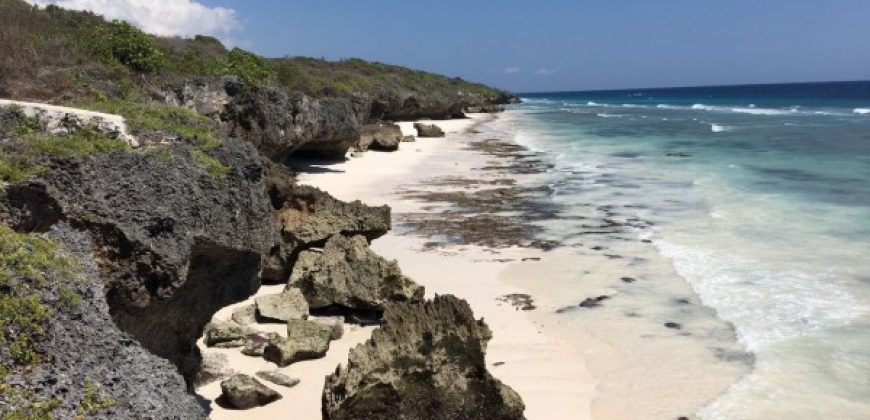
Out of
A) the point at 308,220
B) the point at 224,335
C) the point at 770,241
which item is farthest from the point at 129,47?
the point at 770,241

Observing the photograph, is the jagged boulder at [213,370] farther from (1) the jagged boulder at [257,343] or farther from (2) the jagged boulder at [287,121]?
(2) the jagged boulder at [287,121]

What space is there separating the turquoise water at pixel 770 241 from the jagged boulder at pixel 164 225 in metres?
→ 5.99

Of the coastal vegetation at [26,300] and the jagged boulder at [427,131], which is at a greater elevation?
the coastal vegetation at [26,300]

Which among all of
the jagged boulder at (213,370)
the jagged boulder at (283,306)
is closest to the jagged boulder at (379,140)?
the jagged boulder at (283,306)

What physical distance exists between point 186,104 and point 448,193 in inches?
370

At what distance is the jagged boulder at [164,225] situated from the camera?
5.44m

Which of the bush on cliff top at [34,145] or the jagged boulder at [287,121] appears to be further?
the jagged boulder at [287,121]

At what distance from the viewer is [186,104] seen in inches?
840

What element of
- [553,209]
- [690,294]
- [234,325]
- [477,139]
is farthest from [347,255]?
[477,139]

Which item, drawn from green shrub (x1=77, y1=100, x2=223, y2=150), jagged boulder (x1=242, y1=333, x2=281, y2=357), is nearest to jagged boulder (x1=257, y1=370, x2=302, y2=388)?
jagged boulder (x1=242, y1=333, x2=281, y2=357)

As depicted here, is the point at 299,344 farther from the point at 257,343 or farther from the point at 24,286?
the point at 24,286

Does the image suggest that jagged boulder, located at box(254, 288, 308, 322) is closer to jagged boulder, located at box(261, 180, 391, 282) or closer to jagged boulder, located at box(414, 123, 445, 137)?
jagged boulder, located at box(261, 180, 391, 282)

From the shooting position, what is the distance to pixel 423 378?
23.7ft

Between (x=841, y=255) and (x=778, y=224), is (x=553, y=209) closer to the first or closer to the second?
(x=778, y=224)
